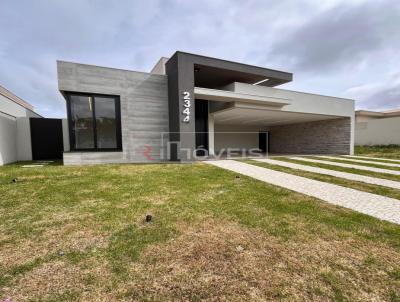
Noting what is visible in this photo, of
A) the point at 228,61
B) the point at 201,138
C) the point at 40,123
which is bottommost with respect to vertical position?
the point at 201,138

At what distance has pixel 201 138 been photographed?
527 inches

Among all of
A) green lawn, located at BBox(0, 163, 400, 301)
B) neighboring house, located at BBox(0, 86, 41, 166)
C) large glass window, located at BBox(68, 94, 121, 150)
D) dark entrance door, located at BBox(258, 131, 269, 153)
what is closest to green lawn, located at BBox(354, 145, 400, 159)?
dark entrance door, located at BBox(258, 131, 269, 153)

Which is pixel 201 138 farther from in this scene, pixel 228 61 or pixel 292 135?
pixel 292 135

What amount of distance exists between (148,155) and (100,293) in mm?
8676

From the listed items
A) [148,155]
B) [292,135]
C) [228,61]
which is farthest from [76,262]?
[292,135]

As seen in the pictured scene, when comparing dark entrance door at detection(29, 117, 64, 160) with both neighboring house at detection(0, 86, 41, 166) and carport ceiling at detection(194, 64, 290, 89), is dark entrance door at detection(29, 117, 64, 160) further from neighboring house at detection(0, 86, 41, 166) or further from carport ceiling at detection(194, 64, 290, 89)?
carport ceiling at detection(194, 64, 290, 89)

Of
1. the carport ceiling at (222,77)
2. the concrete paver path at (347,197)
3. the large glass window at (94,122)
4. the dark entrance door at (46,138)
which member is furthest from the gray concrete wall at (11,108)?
the concrete paver path at (347,197)

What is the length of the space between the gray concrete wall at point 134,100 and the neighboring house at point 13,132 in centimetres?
408

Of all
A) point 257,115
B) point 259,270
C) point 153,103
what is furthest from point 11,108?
point 257,115

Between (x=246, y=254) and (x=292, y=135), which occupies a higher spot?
(x=292, y=135)

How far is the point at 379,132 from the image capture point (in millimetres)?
20141

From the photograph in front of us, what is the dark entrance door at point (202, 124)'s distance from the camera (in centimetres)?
1330

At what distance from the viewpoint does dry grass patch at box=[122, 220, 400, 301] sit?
5.61 ft

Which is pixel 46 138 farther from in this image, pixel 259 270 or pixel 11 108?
pixel 259 270
